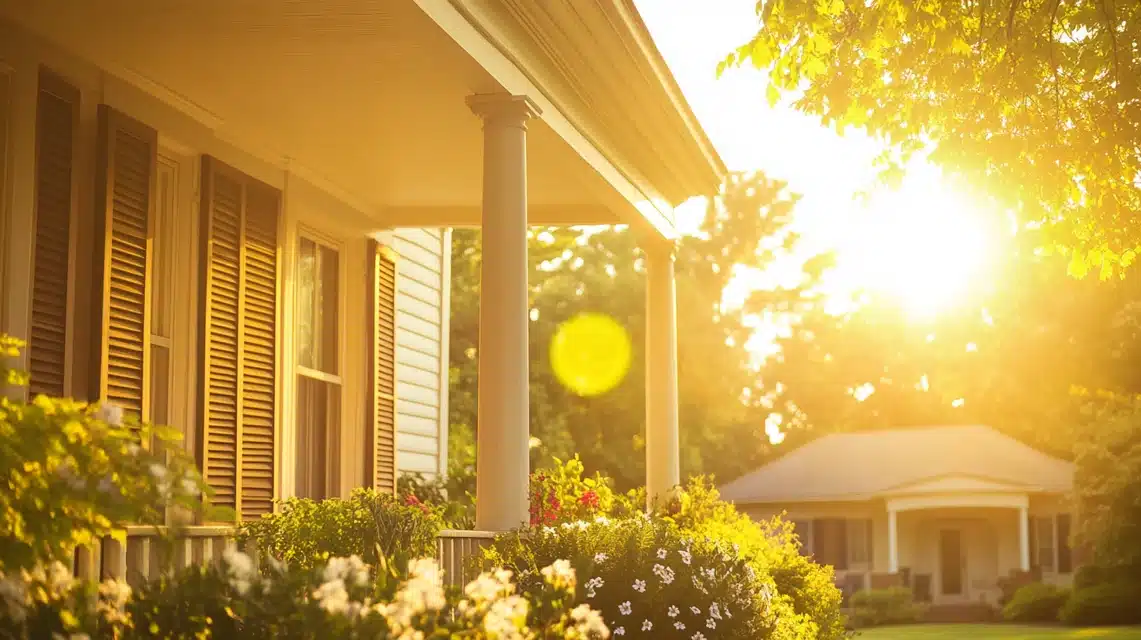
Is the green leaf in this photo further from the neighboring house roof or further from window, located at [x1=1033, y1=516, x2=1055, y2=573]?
window, located at [x1=1033, y1=516, x2=1055, y2=573]

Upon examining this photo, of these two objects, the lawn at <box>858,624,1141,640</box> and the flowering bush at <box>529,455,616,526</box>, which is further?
the lawn at <box>858,624,1141,640</box>

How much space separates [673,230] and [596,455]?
→ 2816 cm

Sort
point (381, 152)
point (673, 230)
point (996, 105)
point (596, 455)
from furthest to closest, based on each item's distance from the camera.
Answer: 1. point (596, 455)
2. point (673, 230)
3. point (996, 105)
4. point (381, 152)

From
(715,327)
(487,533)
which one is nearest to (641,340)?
(715,327)

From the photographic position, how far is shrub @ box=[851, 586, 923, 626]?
3353cm

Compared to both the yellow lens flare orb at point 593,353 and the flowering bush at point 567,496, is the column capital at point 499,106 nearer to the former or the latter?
the flowering bush at point 567,496

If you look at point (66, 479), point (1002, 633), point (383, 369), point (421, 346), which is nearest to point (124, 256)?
point (66, 479)

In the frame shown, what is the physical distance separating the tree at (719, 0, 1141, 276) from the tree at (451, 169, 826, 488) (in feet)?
63.4

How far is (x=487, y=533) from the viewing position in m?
9.41

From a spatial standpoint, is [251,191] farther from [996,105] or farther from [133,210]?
[996,105]

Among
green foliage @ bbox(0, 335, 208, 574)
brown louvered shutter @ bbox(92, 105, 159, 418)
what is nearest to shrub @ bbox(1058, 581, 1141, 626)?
brown louvered shutter @ bbox(92, 105, 159, 418)

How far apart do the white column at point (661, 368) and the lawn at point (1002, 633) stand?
10184 mm

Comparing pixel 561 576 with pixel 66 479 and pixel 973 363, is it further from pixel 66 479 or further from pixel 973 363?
pixel 973 363

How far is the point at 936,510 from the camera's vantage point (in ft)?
134
